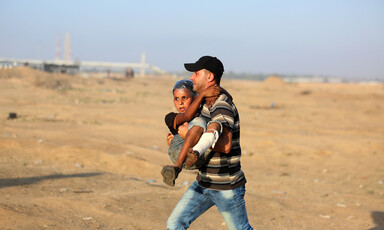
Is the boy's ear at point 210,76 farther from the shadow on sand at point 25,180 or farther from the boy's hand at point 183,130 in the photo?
the shadow on sand at point 25,180

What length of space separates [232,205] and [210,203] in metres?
0.22

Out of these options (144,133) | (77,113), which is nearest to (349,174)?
(144,133)

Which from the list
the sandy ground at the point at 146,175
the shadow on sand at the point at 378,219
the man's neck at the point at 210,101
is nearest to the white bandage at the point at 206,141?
the man's neck at the point at 210,101

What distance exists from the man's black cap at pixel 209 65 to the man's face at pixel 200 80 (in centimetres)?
3

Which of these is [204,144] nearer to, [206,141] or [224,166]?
[206,141]

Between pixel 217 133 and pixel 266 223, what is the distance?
3.94 meters

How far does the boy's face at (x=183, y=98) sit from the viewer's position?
368 cm

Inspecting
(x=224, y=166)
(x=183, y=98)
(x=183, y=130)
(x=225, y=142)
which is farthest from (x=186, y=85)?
(x=224, y=166)

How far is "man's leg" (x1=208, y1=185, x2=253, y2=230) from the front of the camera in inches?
141

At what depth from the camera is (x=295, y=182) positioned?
10109mm

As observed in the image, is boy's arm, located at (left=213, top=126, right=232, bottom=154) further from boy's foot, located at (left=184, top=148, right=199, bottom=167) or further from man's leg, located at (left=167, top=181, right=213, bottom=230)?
man's leg, located at (left=167, top=181, right=213, bottom=230)

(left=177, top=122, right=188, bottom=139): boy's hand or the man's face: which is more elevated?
the man's face

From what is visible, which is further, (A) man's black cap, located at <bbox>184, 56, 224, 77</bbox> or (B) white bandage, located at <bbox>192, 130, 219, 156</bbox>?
(A) man's black cap, located at <bbox>184, 56, 224, 77</bbox>

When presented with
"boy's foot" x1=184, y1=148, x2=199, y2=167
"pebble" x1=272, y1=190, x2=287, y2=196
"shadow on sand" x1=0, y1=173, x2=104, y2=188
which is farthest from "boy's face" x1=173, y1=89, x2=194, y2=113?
A: "pebble" x1=272, y1=190, x2=287, y2=196
